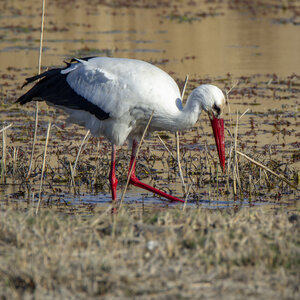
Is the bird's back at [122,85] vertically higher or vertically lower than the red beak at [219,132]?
higher

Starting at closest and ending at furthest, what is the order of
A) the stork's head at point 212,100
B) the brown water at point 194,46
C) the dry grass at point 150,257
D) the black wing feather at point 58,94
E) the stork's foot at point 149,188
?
the dry grass at point 150,257 < the stork's head at point 212,100 < the stork's foot at point 149,188 < the black wing feather at point 58,94 < the brown water at point 194,46

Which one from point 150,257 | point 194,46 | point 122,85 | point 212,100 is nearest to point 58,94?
point 122,85

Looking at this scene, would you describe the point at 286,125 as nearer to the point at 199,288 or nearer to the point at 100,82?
the point at 100,82

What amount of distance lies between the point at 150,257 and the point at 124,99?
101 inches

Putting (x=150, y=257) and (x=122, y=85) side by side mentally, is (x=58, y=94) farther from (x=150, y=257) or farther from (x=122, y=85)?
(x=150, y=257)

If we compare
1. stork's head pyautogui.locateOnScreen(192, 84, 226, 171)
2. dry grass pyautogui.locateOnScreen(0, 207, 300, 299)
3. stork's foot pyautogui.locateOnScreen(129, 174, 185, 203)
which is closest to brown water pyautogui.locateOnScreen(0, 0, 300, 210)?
stork's foot pyautogui.locateOnScreen(129, 174, 185, 203)

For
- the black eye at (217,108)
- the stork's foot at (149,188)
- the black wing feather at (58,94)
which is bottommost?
the stork's foot at (149,188)

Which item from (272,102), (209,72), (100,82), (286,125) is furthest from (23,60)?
(100,82)

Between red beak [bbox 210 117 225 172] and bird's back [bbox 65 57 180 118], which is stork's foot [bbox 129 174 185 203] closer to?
red beak [bbox 210 117 225 172]

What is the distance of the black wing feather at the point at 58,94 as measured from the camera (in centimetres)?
619

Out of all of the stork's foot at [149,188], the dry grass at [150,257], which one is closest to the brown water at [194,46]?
the stork's foot at [149,188]

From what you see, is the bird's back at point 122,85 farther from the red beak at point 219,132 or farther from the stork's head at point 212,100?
the red beak at point 219,132

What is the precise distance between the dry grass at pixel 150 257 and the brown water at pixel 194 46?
2458mm

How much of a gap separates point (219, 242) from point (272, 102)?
667 centimetres
